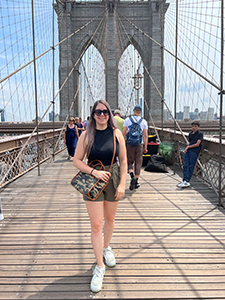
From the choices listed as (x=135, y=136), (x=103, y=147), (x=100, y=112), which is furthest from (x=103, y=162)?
(x=135, y=136)

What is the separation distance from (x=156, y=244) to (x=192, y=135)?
210 cm

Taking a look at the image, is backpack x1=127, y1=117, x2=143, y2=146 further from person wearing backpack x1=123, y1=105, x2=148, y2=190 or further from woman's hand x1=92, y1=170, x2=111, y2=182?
woman's hand x1=92, y1=170, x2=111, y2=182

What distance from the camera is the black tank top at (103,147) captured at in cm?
160

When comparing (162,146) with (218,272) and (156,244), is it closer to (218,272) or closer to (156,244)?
(156,244)

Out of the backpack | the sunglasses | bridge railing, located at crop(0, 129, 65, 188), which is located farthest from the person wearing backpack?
the sunglasses

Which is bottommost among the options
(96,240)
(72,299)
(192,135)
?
(72,299)

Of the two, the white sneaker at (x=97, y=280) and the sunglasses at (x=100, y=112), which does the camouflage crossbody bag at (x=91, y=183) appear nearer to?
the sunglasses at (x=100, y=112)

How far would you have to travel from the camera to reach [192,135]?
3797mm

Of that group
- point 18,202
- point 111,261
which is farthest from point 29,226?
point 111,261

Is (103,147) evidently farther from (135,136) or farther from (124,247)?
(135,136)

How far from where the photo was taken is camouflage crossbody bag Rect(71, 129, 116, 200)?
1543mm

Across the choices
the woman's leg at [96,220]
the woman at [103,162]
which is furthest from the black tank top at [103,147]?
the woman's leg at [96,220]

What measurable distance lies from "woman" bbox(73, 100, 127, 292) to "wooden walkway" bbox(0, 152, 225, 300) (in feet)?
0.81

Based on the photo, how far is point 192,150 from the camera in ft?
12.4
